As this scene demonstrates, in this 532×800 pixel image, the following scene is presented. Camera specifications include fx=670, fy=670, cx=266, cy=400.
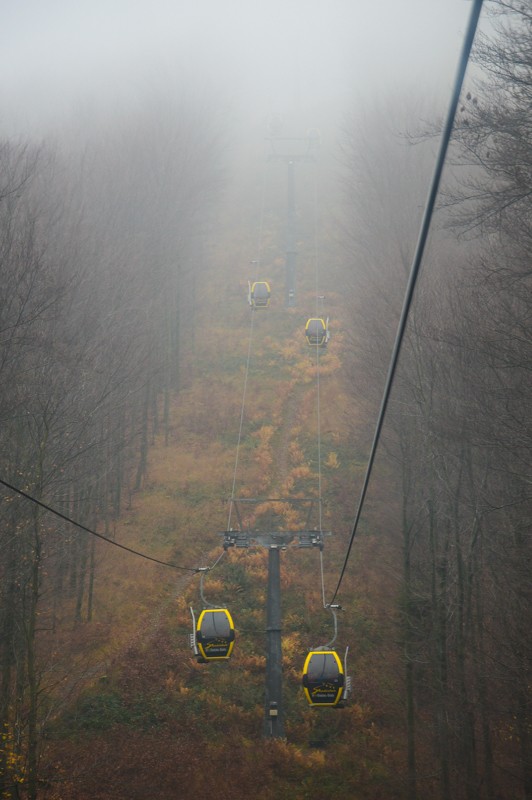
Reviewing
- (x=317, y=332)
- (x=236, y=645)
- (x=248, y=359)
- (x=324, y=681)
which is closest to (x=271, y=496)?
(x=236, y=645)

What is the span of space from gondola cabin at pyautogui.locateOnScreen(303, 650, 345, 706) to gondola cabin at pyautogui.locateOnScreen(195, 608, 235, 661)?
5.39 ft

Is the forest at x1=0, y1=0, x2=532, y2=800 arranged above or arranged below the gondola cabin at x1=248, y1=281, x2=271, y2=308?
below

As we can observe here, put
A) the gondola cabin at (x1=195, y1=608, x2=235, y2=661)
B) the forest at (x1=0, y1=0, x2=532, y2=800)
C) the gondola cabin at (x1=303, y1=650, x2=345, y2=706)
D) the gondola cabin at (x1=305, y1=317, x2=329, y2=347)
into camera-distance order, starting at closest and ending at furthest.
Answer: the forest at (x1=0, y1=0, x2=532, y2=800) → the gondola cabin at (x1=303, y1=650, x2=345, y2=706) → the gondola cabin at (x1=195, y1=608, x2=235, y2=661) → the gondola cabin at (x1=305, y1=317, x2=329, y2=347)

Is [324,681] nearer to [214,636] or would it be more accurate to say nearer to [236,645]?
[214,636]

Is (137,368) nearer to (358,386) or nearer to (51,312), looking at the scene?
(51,312)

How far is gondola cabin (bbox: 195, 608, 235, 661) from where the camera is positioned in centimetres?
1350

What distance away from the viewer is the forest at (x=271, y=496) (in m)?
12.2

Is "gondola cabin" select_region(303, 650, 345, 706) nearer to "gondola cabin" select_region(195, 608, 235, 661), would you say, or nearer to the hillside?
"gondola cabin" select_region(195, 608, 235, 661)

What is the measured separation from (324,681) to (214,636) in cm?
233

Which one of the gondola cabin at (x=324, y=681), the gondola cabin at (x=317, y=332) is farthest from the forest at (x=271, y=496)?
the gondola cabin at (x=317, y=332)

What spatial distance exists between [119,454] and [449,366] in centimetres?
1293

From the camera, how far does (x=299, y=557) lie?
72.8ft

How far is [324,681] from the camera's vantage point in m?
13.1

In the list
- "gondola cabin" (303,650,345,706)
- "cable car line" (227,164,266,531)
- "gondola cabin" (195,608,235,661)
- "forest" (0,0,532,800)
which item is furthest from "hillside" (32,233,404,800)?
"gondola cabin" (195,608,235,661)
